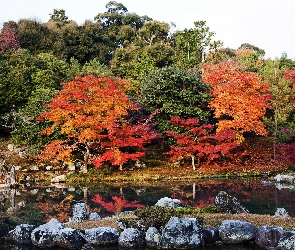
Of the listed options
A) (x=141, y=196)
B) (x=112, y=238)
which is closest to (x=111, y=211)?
(x=141, y=196)

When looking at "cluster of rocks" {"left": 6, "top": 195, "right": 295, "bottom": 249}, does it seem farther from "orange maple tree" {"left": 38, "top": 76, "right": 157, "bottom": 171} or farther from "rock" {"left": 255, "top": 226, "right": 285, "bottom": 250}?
"orange maple tree" {"left": 38, "top": 76, "right": 157, "bottom": 171}

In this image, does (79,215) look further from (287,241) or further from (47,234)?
(287,241)

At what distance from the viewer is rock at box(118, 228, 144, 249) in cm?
977

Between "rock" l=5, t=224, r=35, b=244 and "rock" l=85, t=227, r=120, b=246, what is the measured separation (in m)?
1.55

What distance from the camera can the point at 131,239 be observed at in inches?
385

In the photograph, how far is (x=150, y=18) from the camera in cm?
5594

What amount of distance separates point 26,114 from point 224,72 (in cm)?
1285

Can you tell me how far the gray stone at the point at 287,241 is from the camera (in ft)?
29.5

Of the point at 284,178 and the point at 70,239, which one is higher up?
the point at 284,178

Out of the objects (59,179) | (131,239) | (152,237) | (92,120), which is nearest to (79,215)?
(131,239)

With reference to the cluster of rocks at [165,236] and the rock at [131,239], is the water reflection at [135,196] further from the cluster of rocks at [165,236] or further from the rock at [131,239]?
the rock at [131,239]

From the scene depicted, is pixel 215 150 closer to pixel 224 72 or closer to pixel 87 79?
pixel 224 72

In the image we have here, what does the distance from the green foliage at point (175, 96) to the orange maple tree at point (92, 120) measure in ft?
11.7

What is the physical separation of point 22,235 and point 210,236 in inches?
186
